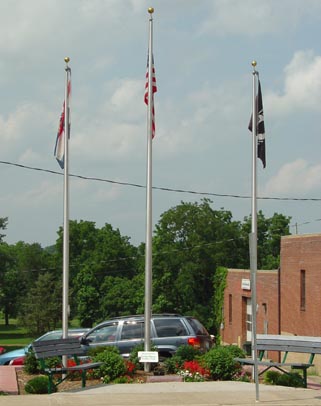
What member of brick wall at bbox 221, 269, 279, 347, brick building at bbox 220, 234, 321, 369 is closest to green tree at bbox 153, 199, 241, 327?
brick wall at bbox 221, 269, 279, 347

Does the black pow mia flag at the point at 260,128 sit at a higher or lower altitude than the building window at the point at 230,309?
higher

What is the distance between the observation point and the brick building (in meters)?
35.6

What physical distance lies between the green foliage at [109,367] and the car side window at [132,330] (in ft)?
15.8

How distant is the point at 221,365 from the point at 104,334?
18.6ft

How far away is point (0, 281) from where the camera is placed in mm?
82062

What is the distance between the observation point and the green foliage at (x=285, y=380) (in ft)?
50.8

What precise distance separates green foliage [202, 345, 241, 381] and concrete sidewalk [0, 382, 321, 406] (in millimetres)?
754

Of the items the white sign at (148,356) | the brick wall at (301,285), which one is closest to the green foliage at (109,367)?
the white sign at (148,356)

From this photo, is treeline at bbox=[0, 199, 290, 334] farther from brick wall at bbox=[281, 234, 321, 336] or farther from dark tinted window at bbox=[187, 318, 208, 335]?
dark tinted window at bbox=[187, 318, 208, 335]

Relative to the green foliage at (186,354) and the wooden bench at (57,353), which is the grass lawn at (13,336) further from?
the wooden bench at (57,353)

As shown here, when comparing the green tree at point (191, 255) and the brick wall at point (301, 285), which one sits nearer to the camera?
the brick wall at point (301, 285)

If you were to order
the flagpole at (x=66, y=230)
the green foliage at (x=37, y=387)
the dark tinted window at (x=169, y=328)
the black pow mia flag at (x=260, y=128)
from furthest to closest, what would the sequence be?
1. the dark tinted window at (x=169, y=328)
2. the black pow mia flag at (x=260, y=128)
3. the flagpole at (x=66, y=230)
4. the green foliage at (x=37, y=387)

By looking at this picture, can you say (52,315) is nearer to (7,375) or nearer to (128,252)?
(128,252)

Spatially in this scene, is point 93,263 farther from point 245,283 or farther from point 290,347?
point 290,347
